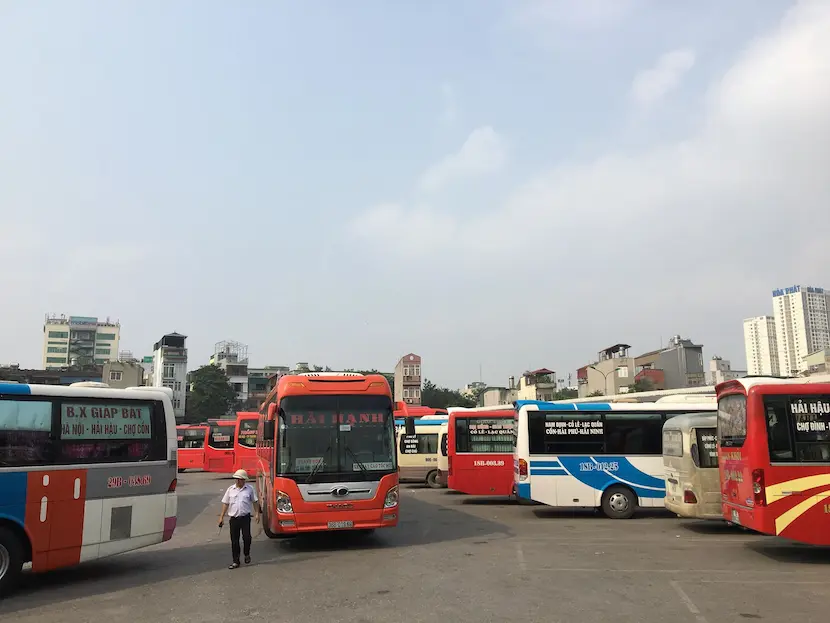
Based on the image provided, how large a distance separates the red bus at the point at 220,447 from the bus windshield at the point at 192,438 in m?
1.11

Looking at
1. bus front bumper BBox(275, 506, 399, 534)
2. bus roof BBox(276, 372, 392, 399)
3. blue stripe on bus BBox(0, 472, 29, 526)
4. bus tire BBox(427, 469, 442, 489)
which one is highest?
bus roof BBox(276, 372, 392, 399)

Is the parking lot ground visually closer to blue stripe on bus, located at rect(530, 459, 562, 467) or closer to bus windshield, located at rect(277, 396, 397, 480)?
bus windshield, located at rect(277, 396, 397, 480)

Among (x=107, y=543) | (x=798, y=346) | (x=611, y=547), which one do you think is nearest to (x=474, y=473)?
(x=611, y=547)

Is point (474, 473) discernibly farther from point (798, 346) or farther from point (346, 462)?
point (798, 346)

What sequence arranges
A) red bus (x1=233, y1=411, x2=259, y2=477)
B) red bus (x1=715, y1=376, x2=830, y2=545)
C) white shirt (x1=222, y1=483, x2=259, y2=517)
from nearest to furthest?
red bus (x1=715, y1=376, x2=830, y2=545) < white shirt (x1=222, y1=483, x2=259, y2=517) < red bus (x1=233, y1=411, x2=259, y2=477)

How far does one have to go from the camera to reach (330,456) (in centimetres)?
1095

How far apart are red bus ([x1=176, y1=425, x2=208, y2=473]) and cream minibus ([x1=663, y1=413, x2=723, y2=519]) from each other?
25.1 m

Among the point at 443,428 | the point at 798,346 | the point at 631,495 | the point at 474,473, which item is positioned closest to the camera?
the point at 631,495

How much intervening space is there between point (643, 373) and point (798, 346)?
172 ft

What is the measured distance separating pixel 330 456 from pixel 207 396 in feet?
243

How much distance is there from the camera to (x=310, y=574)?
9.12m

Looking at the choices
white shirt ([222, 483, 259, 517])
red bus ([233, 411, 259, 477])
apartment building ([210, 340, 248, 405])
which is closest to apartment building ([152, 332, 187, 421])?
apartment building ([210, 340, 248, 405])

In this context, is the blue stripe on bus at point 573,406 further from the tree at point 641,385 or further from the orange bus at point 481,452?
the tree at point 641,385

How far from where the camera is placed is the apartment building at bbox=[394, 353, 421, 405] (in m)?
84.3
